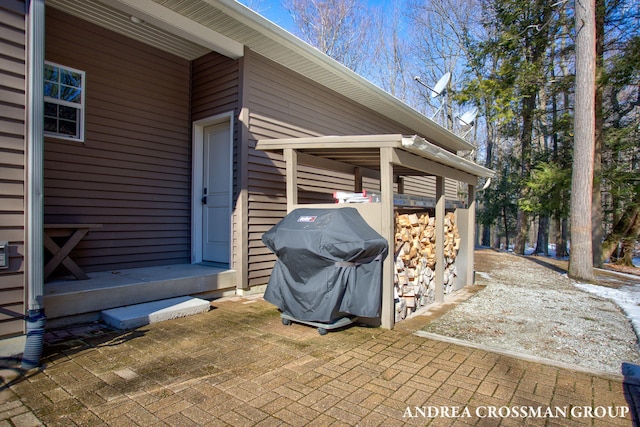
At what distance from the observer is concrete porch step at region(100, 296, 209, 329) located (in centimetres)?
349

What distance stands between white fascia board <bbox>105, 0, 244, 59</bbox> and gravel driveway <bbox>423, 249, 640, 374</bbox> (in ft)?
13.5

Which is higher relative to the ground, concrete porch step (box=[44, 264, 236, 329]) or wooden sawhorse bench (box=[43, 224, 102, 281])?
wooden sawhorse bench (box=[43, 224, 102, 281])

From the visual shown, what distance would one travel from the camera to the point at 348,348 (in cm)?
319

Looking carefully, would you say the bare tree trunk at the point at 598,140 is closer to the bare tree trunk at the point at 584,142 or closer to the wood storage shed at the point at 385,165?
the bare tree trunk at the point at 584,142

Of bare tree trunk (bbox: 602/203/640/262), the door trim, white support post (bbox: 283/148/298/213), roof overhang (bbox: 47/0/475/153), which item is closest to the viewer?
roof overhang (bbox: 47/0/475/153)

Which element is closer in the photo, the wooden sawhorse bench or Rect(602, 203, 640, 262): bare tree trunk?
the wooden sawhorse bench

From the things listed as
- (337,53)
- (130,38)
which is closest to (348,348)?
(130,38)

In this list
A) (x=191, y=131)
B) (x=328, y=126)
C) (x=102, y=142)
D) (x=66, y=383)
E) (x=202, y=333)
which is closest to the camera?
(x=66, y=383)

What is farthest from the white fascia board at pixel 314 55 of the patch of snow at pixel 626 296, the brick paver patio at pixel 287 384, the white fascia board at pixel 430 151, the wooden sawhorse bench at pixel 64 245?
the patch of snow at pixel 626 296

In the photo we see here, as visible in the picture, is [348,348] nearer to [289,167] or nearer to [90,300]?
[289,167]

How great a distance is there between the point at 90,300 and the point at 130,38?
3.44 metres

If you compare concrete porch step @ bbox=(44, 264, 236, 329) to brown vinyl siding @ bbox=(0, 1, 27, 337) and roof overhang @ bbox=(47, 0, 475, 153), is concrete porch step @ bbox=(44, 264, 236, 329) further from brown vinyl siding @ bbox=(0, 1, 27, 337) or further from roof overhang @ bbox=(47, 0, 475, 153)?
roof overhang @ bbox=(47, 0, 475, 153)

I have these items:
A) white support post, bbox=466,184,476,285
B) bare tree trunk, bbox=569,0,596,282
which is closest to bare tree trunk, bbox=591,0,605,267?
bare tree trunk, bbox=569,0,596,282

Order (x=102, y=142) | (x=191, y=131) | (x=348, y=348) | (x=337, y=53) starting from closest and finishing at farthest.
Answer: (x=348, y=348) < (x=102, y=142) < (x=191, y=131) < (x=337, y=53)
